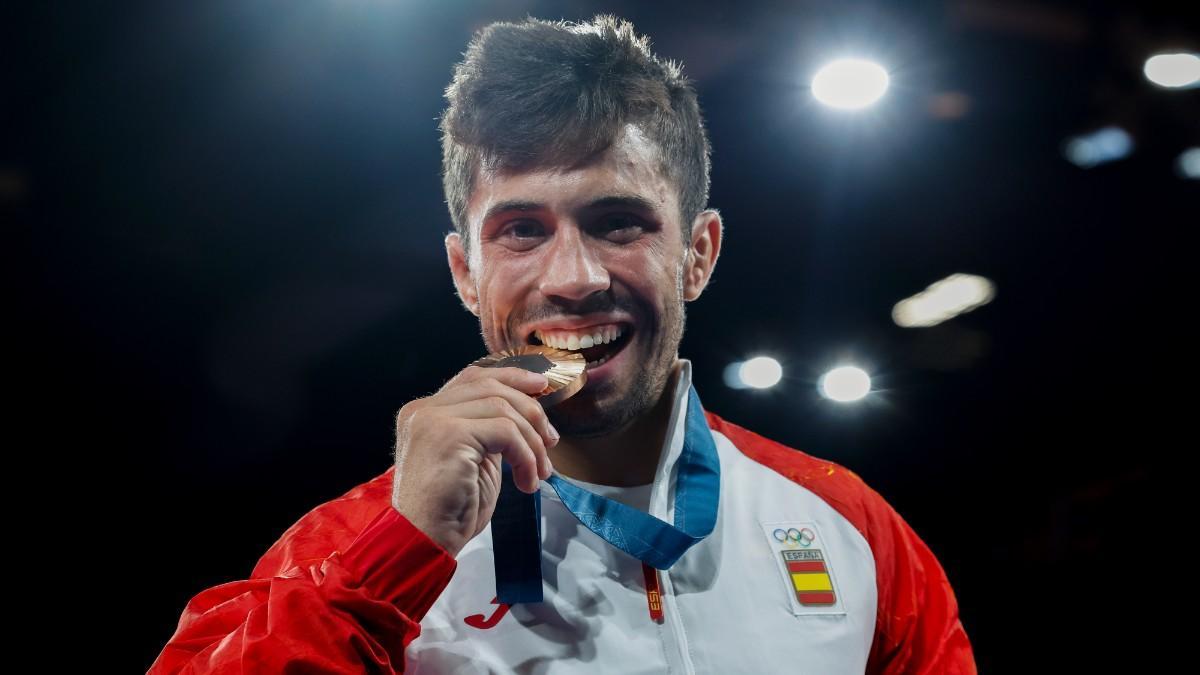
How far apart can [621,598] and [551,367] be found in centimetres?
42

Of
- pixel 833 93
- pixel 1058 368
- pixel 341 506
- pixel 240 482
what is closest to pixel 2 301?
pixel 240 482

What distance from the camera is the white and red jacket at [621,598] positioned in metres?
0.95

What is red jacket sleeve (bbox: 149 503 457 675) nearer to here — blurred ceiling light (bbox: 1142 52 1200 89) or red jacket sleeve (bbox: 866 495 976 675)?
red jacket sleeve (bbox: 866 495 976 675)

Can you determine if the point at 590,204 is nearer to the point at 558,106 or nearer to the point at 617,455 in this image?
the point at 558,106

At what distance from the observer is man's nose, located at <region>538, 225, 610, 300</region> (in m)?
1.33

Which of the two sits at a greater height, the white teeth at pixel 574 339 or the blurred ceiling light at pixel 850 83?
the blurred ceiling light at pixel 850 83

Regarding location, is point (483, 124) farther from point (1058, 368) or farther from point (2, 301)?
point (1058, 368)

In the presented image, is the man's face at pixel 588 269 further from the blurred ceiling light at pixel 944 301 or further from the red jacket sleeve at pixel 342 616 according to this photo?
the blurred ceiling light at pixel 944 301

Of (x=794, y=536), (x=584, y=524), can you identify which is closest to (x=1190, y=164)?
(x=794, y=536)

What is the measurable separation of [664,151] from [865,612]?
2.99 ft

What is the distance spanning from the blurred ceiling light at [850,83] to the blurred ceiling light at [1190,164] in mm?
1208

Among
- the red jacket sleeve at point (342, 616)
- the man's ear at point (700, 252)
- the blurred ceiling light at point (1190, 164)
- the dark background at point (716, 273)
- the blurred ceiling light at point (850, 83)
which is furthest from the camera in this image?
the blurred ceiling light at point (1190, 164)

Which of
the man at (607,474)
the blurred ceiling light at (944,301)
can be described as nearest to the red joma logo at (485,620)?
the man at (607,474)

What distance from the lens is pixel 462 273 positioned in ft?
5.30
